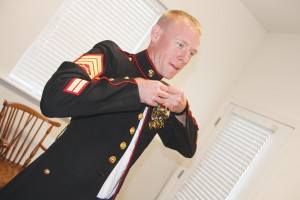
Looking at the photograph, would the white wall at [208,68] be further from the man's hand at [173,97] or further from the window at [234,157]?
the man's hand at [173,97]

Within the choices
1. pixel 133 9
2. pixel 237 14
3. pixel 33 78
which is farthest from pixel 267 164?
pixel 33 78

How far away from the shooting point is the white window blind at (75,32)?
2.55 meters

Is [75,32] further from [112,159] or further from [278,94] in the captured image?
[278,94]

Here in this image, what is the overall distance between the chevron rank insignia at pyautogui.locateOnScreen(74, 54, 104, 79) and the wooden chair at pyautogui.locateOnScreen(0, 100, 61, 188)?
1.47 m

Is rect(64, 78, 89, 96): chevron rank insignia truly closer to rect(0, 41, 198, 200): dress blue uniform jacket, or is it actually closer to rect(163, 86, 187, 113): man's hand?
rect(0, 41, 198, 200): dress blue uniform jacket

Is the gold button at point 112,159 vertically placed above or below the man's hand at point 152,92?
below

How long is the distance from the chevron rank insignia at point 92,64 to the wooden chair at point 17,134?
58.0 inches

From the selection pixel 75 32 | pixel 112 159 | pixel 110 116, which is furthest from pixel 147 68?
pixel 75 32

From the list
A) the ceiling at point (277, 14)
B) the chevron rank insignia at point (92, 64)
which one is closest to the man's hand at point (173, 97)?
the chevron rank insignia at point (92, 64)

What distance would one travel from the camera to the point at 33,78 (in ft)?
8.55

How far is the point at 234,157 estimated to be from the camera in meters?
3.06

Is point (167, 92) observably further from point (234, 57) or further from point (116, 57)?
point (234, 57)

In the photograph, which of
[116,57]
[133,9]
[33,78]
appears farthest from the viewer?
[133,9]

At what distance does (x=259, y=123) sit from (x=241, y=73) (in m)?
0.83
